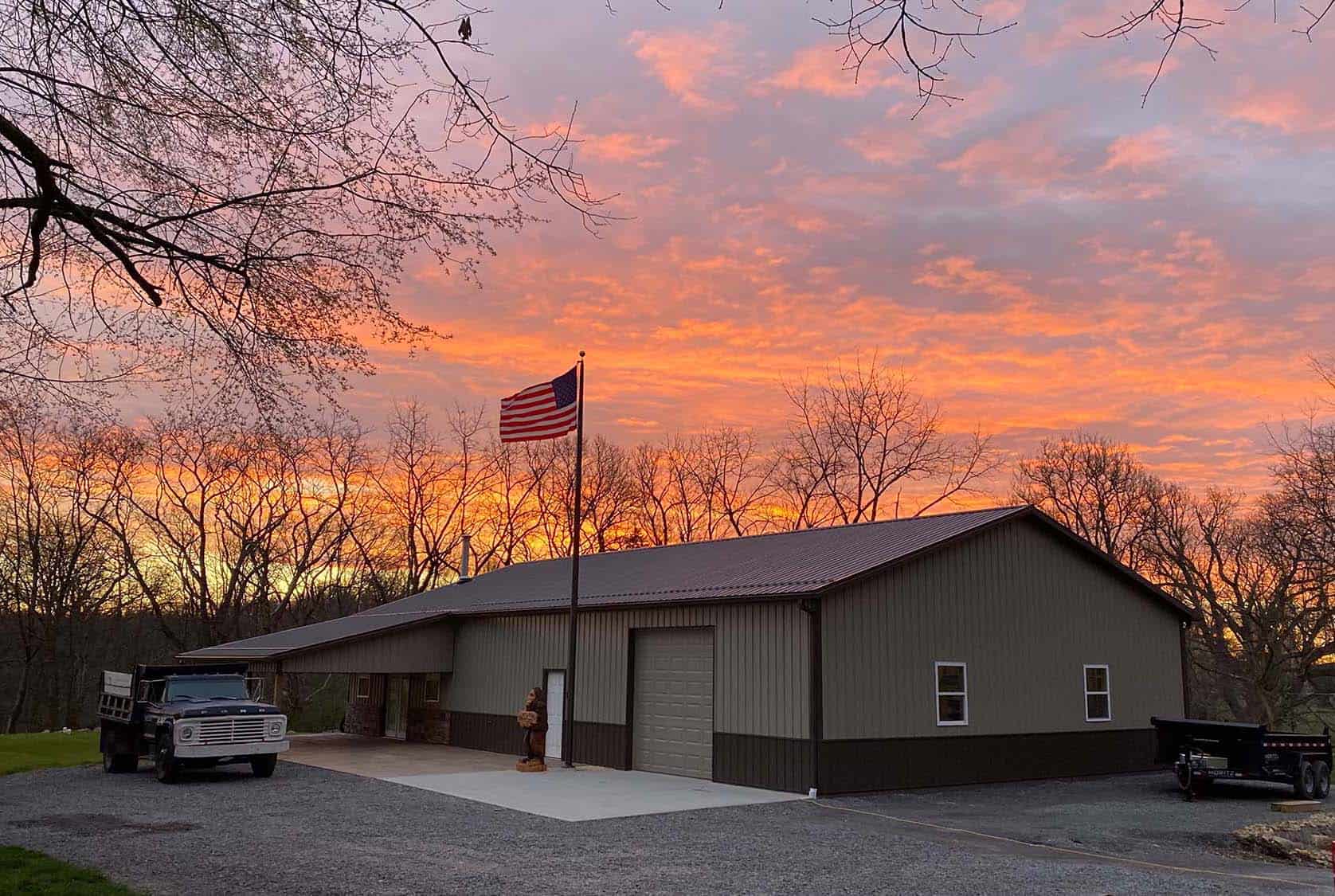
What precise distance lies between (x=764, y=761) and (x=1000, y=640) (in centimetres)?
516

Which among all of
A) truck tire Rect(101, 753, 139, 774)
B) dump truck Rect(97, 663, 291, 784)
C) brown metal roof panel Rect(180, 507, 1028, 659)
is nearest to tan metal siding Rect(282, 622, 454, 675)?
brown metal roof panel Rect(180, 507, 1028, 659)

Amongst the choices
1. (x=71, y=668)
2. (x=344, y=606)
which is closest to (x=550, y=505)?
(x=344, y=606)

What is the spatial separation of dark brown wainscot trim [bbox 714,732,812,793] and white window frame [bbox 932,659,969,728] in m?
2.91

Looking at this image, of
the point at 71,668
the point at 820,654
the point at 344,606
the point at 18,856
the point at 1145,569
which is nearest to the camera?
the point at 18,856

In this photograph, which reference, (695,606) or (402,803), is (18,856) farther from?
(695,606)

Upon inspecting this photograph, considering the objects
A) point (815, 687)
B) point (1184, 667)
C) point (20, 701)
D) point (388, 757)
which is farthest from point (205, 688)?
point (20, 701)

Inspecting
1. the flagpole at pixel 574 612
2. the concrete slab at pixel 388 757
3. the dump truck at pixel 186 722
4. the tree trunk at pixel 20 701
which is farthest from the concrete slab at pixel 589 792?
the tree trunk at pixel 20 701

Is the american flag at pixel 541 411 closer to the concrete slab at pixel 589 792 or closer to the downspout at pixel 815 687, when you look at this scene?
the downspout at pixel 815 687

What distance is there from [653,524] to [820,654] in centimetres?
3456

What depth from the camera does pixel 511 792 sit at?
54.9 ft

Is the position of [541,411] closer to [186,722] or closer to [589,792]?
[589,792]

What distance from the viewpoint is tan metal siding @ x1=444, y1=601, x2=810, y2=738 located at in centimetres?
1702

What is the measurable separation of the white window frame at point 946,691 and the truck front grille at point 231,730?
11.6m

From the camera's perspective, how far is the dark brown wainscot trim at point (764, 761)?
1648cm
